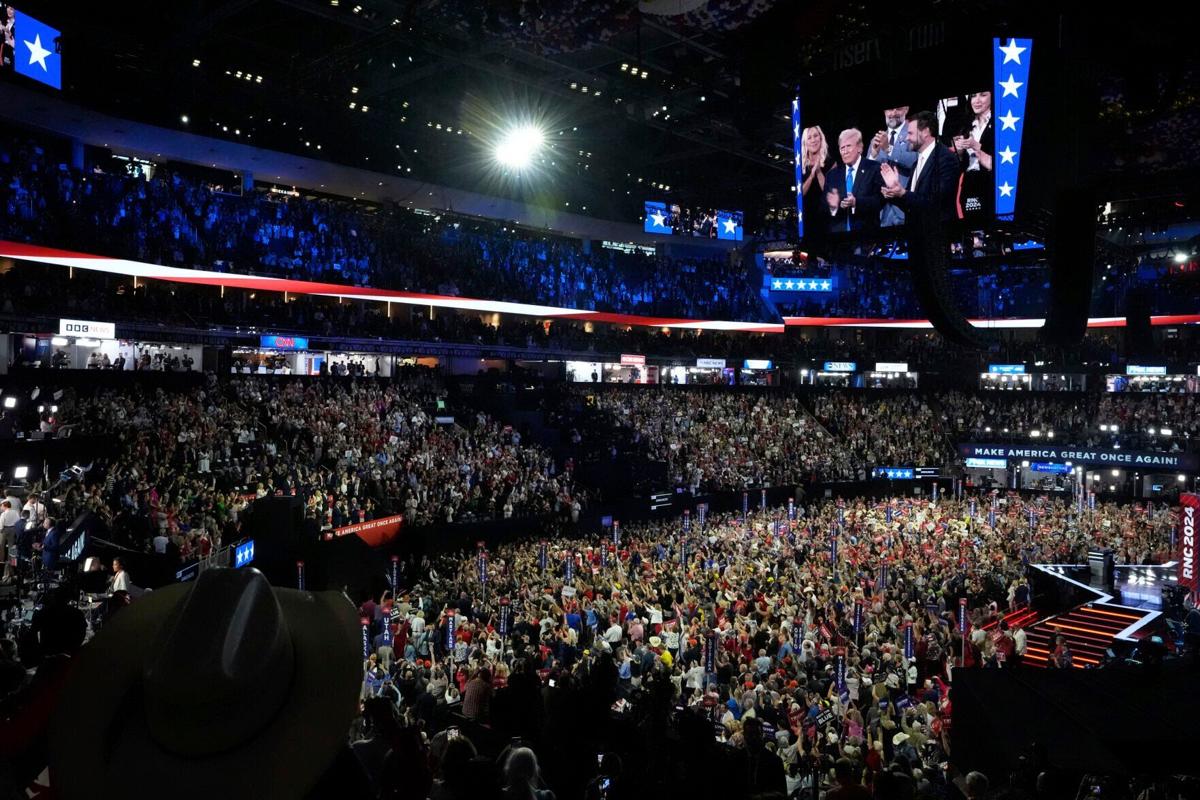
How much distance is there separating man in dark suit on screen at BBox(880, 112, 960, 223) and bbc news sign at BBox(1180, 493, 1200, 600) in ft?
36.5

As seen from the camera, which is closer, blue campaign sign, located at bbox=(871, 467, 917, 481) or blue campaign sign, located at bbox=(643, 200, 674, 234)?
blue campaign sign, located at bbox=(643, 200, 674, 234)

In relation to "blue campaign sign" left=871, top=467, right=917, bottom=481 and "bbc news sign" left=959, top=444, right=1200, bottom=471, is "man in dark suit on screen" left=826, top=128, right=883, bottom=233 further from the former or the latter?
"bbc news sign" left=959, top=444, right=1200, bottom=471

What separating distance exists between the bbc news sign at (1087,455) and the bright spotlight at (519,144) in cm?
2455

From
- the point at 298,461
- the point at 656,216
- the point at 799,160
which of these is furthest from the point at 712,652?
the point at 656,216

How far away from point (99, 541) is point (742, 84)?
42.1 ft

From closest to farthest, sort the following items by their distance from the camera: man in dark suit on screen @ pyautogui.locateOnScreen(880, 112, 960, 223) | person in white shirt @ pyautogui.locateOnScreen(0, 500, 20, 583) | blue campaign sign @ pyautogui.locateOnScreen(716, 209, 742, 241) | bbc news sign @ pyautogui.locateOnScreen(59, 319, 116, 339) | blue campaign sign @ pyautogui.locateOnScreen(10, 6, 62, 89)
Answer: man in dark suit on screen @ pyautogui.locateOnScreen(880, 112, 960, 223) < person in white shirt @ pyautogui.locateOnScreen(0, 500, 20, 583) < blue campaign sign @ pyautogui.locateOnScreen(10, 6, 62, 89) < bbc news sign @ pyautogui.locateOnScreen(59, 319, 116, 339) < blue campaign sign @ pyautogui.locateOnScreen(716, 209, 742, 241)

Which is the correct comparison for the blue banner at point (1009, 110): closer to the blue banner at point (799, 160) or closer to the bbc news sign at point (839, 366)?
the blue banner at point (799, 160)

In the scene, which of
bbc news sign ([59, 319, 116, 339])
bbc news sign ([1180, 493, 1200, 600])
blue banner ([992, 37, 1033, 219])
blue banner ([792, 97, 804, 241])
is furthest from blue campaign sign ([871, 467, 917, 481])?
bbc news sign ([59, 319, 116, 339])

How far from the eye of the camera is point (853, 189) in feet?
41.4

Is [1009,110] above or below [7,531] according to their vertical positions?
above

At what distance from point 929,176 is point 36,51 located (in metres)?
17.4

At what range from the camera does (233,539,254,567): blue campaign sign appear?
1354cm

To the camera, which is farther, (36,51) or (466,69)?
(466,69)

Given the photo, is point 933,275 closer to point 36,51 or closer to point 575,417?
point 36,51
